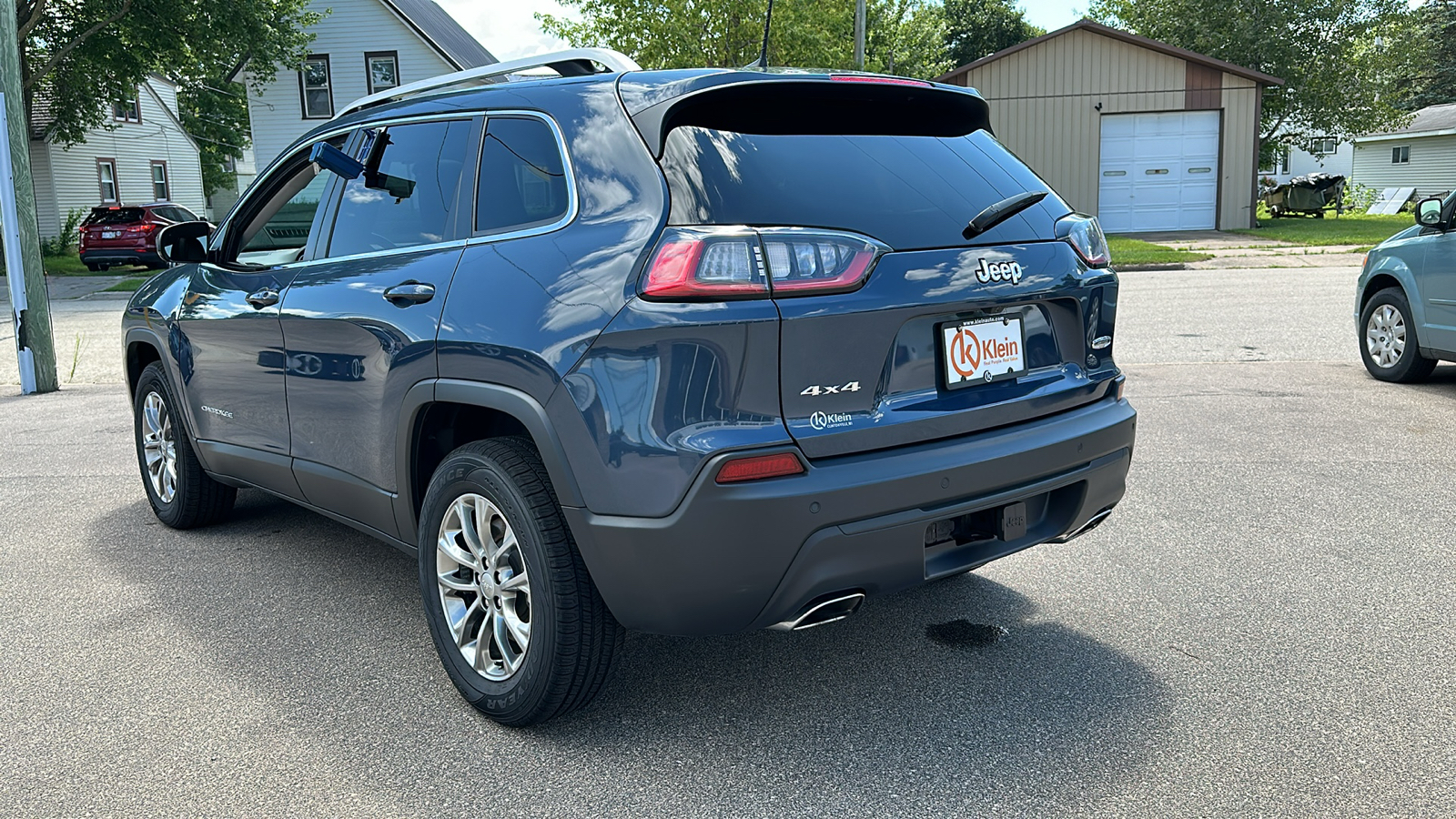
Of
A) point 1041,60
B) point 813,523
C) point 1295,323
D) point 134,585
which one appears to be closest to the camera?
point 813,523

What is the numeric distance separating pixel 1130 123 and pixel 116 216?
921 inches

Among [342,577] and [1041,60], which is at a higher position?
[1041,60]

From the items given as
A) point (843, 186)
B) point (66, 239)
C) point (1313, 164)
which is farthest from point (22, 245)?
point (1313, 164)

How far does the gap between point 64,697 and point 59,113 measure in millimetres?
31975

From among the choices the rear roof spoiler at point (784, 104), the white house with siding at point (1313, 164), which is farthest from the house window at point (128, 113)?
the white house with siding at point (1313, 164)

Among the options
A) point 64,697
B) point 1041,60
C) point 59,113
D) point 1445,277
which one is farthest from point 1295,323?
point 59,113

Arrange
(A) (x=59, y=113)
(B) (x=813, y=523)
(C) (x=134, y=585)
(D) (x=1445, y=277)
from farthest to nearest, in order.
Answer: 1. (A) (x=59, y=113)
2. (D) (x=1445, y=277)
3. (C) (x=134, y=585)
4. (B) (x=813, y=523)

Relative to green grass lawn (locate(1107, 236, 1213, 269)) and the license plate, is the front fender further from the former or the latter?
green grass lawn (locate(1107, 236, 1213, 269))

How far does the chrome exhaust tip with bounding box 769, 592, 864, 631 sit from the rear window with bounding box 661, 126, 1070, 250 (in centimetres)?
89

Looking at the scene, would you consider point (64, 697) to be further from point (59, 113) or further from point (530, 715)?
point (59, 113)

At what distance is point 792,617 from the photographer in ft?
9.68

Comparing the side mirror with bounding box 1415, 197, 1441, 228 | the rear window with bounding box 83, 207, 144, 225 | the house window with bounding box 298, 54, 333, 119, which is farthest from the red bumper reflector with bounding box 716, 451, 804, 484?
the house window with bounding box 298, 54, 333, 119

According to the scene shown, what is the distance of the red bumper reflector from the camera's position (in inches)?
109

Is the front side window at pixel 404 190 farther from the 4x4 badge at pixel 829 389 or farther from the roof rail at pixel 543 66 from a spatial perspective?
the 4x4 badge at pixel 829 389
